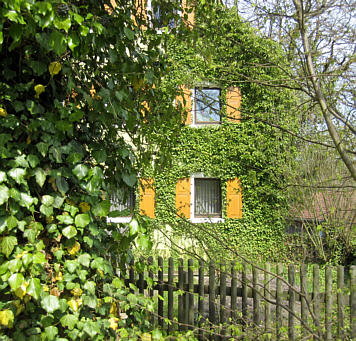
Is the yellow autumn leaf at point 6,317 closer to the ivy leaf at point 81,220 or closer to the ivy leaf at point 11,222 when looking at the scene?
the ivy leaf at point 11,222

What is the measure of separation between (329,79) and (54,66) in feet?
8.75

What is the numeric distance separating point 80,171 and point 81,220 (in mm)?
303

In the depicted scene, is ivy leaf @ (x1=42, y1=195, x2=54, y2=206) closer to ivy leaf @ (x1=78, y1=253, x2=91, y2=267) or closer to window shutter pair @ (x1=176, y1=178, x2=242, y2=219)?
ivy leaf @ (x1=78, y1=253, x2=91, y2=267)

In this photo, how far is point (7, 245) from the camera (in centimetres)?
204

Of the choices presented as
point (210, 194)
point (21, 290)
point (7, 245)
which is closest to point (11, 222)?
point (7, 245)

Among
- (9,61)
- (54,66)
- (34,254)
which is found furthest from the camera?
(9,61)

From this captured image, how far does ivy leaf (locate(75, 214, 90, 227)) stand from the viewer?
2244 millimetres

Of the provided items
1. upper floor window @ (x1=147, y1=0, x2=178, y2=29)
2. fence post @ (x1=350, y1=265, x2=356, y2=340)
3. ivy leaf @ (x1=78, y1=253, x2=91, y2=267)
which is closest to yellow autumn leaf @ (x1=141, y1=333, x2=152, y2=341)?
ivy leaf @ (x1=78, y1=253, x2=91, y2=267)

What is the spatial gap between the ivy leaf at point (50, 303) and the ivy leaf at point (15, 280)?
0.23 m

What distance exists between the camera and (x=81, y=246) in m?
2.53

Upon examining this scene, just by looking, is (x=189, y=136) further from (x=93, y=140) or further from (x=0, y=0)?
(x=0, y=0)

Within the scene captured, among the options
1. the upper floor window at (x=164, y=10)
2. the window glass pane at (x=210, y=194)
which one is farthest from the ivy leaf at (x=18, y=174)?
the window glass pane at (x=210, y=194)

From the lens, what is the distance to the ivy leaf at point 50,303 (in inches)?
81.8

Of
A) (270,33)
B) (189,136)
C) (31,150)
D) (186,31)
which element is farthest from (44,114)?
(189,136)
